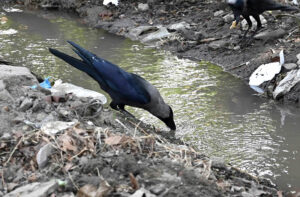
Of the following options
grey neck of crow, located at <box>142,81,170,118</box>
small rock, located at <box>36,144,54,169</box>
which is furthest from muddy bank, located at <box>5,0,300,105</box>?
small rock, located at <box>36,144,54,169</box>

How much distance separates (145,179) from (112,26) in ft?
24.8

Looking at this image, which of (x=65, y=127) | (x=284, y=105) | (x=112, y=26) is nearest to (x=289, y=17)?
(x=284, y=105)

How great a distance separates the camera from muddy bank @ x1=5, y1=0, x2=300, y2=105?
316 inches

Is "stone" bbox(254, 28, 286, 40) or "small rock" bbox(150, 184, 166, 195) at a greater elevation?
"stone" bbox(254, 28, 286, 40)

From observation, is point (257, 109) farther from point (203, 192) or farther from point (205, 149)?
point (203, 192)

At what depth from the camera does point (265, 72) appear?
7641 millimetres

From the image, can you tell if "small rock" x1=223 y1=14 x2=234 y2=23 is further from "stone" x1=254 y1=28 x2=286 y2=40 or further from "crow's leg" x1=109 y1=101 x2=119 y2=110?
"crow's leg" x1=109 y1=101 x2=119 y2=110

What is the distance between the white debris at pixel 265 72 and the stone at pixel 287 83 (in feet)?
1.02

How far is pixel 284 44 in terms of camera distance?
8.40 meters

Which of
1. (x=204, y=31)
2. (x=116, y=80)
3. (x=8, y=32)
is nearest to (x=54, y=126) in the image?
(x=116, y=80)

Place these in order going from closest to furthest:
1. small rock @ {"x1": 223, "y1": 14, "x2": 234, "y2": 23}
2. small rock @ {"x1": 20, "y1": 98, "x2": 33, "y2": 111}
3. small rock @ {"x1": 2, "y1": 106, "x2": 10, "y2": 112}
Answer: small rock @ {"x1": 2, "y1": 106, "x2": 10, "y2": 112}
small rock @ {"x1": 20, "y1": 98, "x2": 33, "y2": 111}
small rock @ {"x1": 223, "y1": 14, "x2": 234, "y2": 23}

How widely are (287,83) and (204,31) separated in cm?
289

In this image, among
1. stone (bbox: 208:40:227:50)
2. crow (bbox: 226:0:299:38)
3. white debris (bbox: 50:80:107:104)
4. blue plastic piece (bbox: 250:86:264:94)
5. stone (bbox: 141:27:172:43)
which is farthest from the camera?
stone (bbox: 141:27:172:43)

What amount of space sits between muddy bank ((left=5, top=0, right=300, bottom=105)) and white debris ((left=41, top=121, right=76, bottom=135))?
365 cm
